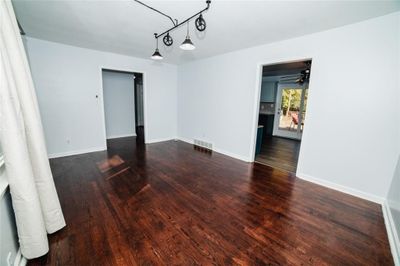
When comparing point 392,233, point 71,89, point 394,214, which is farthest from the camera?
point 71,89

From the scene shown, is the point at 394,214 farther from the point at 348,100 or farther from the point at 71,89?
the point at 71,89

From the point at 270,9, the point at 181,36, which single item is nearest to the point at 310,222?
the point at 270,9

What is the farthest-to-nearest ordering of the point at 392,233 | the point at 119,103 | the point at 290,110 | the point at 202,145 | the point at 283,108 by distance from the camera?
the point at 283,108, the point at 290,110, the point at 119,103, the point at 202,145, the point at 392,233

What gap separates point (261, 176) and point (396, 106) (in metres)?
2.16

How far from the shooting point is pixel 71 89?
4.05 m

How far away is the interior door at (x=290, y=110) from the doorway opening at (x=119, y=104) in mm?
5698

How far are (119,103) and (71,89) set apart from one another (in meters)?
2.05

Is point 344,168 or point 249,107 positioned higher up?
point 249,107

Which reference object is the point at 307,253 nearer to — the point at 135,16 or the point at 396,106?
the point at 396,106

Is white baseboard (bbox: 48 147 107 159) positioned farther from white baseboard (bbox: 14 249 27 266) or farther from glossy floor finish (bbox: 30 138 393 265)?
white baseboard (bbox: 14 249 27 266)

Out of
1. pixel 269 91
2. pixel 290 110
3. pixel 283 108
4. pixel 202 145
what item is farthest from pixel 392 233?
pixel 269 91

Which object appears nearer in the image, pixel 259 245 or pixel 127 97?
pixel 259 245

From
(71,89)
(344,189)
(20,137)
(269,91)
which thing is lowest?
(344,189)

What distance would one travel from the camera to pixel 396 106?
227 cm
